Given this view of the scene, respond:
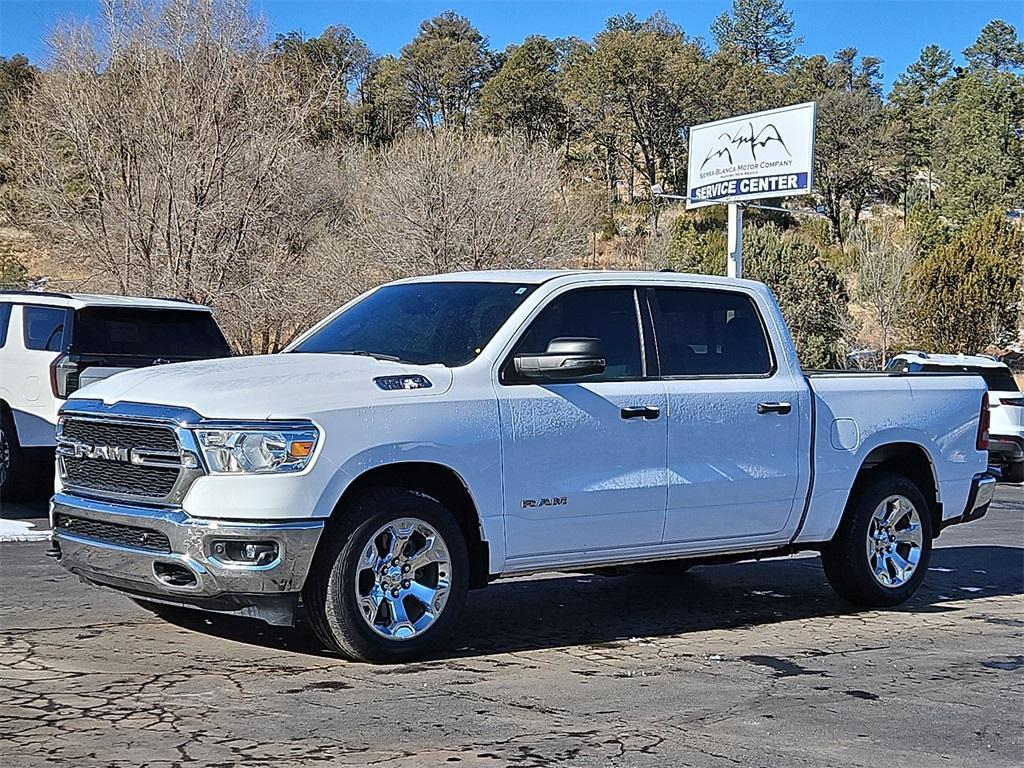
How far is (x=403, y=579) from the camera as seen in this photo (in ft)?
21.0

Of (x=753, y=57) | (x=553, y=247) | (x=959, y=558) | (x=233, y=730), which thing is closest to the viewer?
(x=233, y=730)

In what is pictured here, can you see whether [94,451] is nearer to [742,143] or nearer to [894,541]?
[894,541]

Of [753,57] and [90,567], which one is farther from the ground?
[753,57]

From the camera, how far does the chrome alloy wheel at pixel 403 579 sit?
20.6 feet

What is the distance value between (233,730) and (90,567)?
156cm

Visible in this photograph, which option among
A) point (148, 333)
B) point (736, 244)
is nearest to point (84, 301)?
point (148, 333)

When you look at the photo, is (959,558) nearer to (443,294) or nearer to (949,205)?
(443,294)

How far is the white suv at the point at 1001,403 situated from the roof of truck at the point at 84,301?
10166mm

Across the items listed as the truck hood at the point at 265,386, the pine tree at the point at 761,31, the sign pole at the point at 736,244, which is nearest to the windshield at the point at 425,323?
the truck hood at the point at 265,386

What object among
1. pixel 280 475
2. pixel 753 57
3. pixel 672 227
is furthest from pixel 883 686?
pixel 753 57

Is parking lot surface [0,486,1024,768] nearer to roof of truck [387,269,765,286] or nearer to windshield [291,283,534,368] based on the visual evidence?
windshield [291,283,534,368]

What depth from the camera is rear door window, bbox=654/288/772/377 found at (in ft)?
24.9

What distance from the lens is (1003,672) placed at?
270 inches

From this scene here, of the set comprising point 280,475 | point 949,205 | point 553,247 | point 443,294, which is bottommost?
point 280,475
